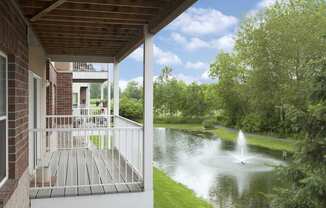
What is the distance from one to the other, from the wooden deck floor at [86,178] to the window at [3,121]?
1.53 m

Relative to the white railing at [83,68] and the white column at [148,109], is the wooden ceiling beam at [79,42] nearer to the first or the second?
the white column at [148,109]

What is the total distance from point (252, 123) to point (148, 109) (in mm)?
25391

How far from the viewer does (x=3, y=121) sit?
11.1ft

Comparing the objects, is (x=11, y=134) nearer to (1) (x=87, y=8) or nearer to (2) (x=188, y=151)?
(1) (x=87, y=8)

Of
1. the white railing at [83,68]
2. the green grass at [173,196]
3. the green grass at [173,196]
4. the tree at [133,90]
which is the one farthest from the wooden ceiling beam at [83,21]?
the tree at [133,90]

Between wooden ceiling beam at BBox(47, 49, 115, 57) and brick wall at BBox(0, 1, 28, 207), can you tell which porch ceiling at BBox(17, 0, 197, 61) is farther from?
wooden ceiling beam at BBox(47, 49, 115, 57)

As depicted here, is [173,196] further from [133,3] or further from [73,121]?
[133,3]

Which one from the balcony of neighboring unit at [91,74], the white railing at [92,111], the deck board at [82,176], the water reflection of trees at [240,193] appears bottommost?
the water reflection of trees at [240,193]

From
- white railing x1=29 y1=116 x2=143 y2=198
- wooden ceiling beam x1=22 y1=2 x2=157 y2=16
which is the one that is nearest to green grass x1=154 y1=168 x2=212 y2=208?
white railing x1=29 y1=116 x2=143 y2=198

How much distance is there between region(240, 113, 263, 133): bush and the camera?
93.1 feet

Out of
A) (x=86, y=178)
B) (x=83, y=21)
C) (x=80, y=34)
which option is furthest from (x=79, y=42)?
(x=86, y=178)

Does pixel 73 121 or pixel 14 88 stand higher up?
pixel 14 88

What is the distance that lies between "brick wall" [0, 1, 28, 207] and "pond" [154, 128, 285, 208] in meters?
5.10

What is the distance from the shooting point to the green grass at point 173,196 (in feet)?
27.3
